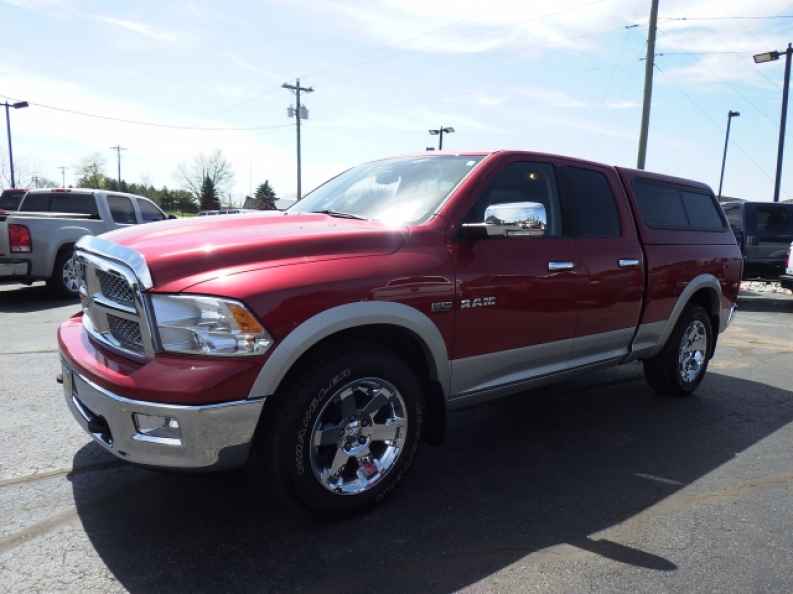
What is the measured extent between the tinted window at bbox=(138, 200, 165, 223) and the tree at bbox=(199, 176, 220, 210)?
75980 mm

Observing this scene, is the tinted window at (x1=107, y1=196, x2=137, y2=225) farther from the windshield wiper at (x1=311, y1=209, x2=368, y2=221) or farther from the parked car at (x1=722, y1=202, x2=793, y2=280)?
the parked car at (x1=722, y1=202, x2=793, y2=280)

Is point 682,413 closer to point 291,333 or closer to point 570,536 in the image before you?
point 570,536

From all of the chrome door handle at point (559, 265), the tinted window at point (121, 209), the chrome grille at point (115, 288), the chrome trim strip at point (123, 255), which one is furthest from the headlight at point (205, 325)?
the tinted window at point (121, 209)

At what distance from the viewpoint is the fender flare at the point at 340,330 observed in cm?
254

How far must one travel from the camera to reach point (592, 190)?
431 cm

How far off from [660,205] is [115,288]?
13.7 ft

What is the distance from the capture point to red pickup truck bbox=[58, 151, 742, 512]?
2.47 m

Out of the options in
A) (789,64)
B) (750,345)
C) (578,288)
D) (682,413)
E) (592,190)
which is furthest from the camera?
(789,64)

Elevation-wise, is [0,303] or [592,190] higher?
[592,190]

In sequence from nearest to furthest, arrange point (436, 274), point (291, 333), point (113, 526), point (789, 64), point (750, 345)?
point (291, 333) < point (113, 526) < point (436, 274) < point (750, 345) < point (789, 64)

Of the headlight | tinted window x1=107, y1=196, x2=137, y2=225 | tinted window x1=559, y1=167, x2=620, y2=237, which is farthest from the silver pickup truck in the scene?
tinted window x1=559, y1=167, x2=620, y2=237

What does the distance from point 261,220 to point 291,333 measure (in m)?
1.06

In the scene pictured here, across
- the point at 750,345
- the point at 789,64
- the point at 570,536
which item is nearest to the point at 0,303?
the point at 570,536

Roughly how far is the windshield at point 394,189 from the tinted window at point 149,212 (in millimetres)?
8411
